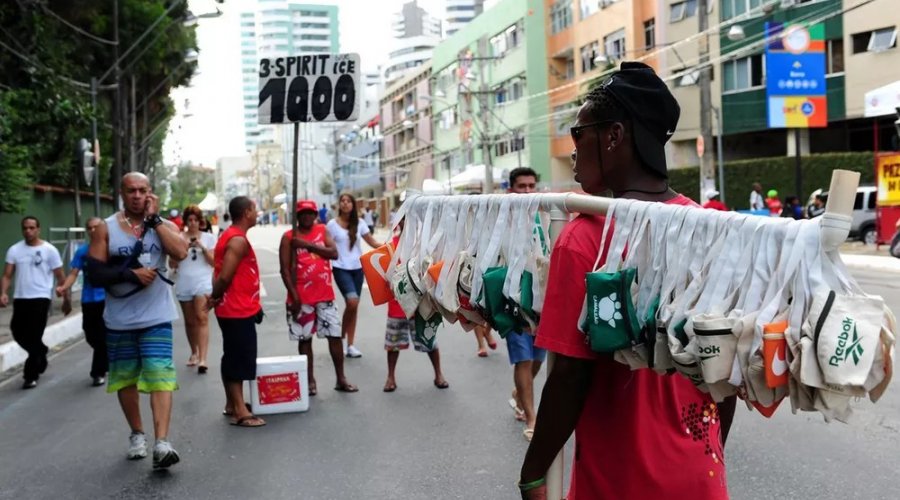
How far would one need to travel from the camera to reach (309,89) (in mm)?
8383

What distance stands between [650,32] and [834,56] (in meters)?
9.01

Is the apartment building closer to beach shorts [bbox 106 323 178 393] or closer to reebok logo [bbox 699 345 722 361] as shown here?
beach shorts [bbox 106 323 178 393]

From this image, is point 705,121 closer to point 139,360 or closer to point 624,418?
point 139,360

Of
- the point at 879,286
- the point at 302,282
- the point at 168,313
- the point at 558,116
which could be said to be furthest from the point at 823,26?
the point at 168,313

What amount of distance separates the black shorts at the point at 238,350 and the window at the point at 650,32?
117 feet

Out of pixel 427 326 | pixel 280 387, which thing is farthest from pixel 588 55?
pixel 427 326

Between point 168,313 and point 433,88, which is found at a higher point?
point 433,88

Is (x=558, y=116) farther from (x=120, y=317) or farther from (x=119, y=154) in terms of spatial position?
(x=120, y=317)

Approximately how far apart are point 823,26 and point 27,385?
31309 millimetres

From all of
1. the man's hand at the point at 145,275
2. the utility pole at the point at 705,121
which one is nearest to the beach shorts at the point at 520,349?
the man's hand at the point at 145,275

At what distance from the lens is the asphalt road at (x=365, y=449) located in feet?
17.4

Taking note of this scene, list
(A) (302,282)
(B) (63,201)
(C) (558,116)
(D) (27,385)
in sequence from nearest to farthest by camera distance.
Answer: (A) (302,282), (D) (27,385), (B) (63,201), (C) (558,116)

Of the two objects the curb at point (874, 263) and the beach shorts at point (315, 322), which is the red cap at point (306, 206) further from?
the curb at point (874, 263)

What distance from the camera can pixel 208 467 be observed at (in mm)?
5984
